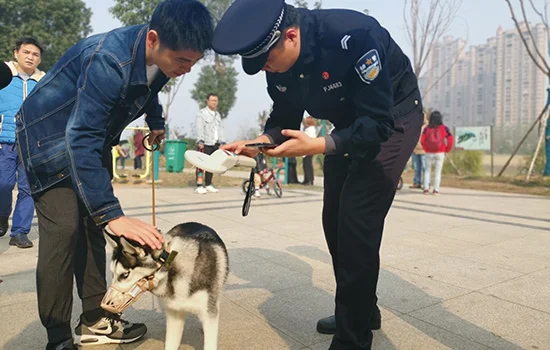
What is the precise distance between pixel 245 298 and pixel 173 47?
6.40ft

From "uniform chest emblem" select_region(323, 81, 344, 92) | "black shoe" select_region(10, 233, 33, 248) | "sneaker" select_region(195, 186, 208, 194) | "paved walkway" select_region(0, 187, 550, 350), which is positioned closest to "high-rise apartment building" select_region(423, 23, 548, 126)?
"sneaker" select_region(195, 186, 208, 194)

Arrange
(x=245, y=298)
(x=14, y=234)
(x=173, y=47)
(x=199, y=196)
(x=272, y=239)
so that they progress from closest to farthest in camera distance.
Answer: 1. (x=173, y=47)
2. (x=245, y=298)
3. (x=14, y=234)
4. (x=272, y=239)
5. (x=199, y=196)

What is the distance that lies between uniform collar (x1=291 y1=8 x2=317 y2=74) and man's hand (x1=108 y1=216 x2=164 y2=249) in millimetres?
995

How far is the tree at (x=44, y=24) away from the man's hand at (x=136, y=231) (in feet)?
89.8

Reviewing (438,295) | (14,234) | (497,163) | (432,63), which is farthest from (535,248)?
(432,63)

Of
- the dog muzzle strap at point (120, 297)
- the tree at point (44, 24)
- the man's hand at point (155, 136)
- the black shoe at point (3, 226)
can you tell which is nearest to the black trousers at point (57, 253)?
the dog muzzle strap at point (120, 297)

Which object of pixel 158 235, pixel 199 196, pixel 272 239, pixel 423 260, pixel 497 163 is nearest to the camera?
pixel 158 235

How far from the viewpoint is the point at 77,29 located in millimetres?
29281

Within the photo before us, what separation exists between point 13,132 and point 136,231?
3584mm

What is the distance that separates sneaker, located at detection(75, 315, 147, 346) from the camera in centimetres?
246

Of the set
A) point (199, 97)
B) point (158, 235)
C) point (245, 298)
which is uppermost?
point (199, 97)

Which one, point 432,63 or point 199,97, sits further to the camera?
point 199,97

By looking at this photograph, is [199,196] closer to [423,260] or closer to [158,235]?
[423,260]

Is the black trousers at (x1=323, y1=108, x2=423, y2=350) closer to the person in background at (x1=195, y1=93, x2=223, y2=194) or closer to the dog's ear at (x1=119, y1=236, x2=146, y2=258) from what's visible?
the dog's ear at (x1=119, y1=236, x2=146, y2=258)
